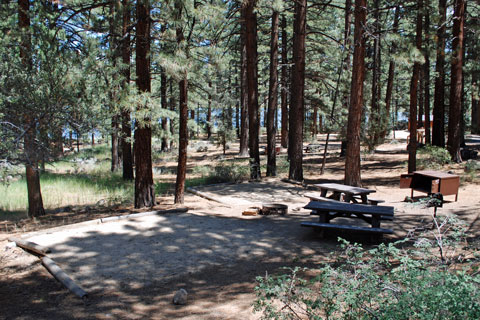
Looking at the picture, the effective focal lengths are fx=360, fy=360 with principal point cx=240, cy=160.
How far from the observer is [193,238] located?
716 cm

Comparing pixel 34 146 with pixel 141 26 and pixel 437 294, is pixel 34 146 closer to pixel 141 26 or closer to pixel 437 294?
pixel 141 26

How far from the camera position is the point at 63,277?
17.2 feet

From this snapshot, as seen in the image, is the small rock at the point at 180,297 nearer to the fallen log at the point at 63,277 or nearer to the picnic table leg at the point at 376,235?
the fallen log at the point at 63,277

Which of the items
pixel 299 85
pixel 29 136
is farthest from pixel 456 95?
pixel 29 136

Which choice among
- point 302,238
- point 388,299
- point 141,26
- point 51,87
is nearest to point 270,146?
point 141,26

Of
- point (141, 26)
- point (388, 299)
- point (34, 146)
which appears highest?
point (141, 26)

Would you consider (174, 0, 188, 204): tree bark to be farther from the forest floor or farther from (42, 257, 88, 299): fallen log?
(42, 257, 88, 299): fallen log

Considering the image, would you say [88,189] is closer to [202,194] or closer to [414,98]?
[202,194]

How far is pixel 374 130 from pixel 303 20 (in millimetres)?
6994

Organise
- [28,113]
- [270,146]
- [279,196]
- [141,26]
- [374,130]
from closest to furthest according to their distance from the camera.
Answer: [28,113]
[141,26]
[279,196]
[270,146]
[374,130]

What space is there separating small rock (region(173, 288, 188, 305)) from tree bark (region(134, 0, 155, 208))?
17.1 ft

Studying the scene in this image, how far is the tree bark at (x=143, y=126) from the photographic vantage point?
9.35m

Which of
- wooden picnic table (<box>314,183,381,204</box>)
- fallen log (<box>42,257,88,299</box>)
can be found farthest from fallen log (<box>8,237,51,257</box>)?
wooden picnic table (<box>314,183,381,204</box>)

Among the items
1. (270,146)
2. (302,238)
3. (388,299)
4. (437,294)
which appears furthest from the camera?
(270,146)
